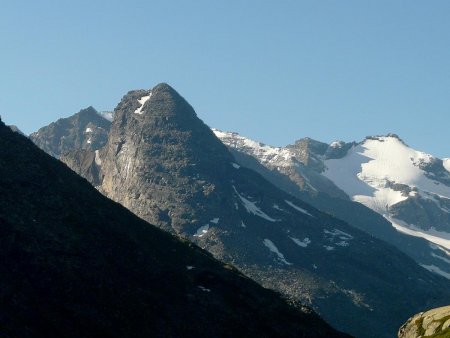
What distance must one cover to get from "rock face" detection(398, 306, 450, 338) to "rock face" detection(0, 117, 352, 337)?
93.9ft

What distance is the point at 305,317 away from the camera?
150750 mm

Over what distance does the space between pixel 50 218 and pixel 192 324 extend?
35452 millimetres

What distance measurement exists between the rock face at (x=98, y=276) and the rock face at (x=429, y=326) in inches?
1126

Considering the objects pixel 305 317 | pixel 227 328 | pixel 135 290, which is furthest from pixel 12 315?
pixel 305 317

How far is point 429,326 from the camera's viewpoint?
104812 millimetres

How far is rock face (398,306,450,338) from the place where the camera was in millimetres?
98312

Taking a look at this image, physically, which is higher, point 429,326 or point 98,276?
point 429,326

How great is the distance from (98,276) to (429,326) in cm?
5321

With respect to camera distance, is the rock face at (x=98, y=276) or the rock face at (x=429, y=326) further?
the rock face at (x=98, y=276)

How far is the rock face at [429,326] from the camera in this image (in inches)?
3871

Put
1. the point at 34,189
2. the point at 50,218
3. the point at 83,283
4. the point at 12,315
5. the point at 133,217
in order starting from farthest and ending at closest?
the point at 133,217 → the point at 34,189 → the point at 50,218 → the point at 83,283 → the point at 12,315

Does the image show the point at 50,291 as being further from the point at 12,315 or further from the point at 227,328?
the point at 227,328

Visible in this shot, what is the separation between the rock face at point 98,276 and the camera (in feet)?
361

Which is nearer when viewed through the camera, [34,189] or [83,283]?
[83,283]
